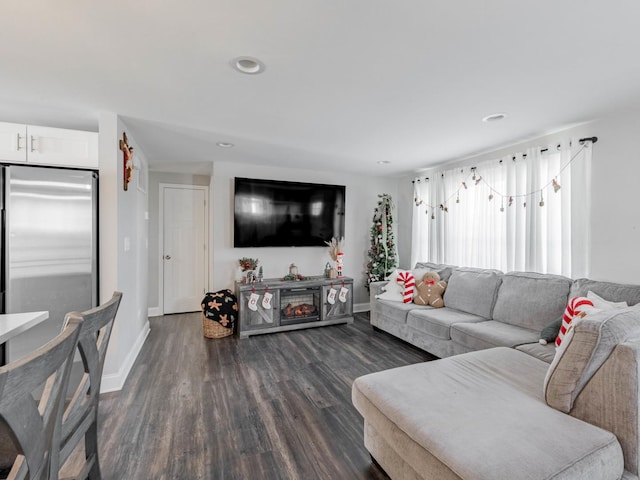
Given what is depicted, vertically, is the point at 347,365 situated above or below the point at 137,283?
below

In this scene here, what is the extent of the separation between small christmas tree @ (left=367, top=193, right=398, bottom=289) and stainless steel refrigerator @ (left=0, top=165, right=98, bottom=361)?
3.67 meters

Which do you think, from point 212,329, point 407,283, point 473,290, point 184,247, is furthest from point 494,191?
point 184,247

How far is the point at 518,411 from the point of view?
1396mm

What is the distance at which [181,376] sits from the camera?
280cm

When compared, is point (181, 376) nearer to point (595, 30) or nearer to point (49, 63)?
point (49, 63)

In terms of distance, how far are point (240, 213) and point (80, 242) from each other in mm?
2080

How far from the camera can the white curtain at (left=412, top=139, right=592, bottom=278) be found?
2.88 metres

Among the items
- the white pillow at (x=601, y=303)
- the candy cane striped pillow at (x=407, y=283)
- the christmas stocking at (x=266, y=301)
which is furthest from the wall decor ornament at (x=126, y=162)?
the white pillow at (x=601, y=303)

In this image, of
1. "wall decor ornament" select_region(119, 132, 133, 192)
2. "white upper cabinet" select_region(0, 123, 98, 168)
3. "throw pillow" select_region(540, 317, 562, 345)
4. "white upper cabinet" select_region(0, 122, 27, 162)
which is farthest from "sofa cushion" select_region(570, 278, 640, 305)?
"white upper cabinet" select_region(0, 122, 27, 162)

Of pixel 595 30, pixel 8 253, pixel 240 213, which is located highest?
pixel 595 30

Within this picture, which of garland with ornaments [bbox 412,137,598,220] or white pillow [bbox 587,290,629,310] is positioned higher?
garland with ornaments [bbox 412,137,598,220]

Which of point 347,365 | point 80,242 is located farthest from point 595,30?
point 80,242

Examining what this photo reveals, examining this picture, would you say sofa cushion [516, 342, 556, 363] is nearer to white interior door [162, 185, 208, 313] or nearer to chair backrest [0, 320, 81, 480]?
chair backrest [0, 320, 81, 480]

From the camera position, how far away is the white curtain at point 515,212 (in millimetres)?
2881
